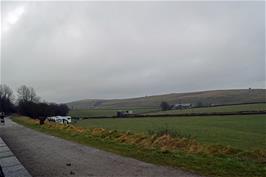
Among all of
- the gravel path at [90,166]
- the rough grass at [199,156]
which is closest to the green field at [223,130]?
the rough grass at [199,156]

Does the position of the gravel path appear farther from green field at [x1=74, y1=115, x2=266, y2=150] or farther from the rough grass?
green field at [x1=74, y1=115, x2=266, y2=150]

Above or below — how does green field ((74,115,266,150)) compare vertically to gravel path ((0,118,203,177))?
below

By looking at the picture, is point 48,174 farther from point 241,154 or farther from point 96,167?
point 241,154

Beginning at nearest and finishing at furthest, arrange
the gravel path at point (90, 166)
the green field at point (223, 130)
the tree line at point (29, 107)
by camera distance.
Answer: the gravel path at point (90, 166)
the green field at point (223, 130)
the tree line at point (29, 107)

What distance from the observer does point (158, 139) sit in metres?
17.0

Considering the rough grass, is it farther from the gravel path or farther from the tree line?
the tree line

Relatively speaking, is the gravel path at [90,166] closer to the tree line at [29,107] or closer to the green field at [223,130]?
the green field at [223,130]

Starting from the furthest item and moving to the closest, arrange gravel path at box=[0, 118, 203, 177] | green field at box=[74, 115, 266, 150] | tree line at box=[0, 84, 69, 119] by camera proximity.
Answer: tree line at box=[0, 84, 69, 119]
green field at box=[74, 115, 266, 150]
gravel path at box=[0, 118, 203, 177]

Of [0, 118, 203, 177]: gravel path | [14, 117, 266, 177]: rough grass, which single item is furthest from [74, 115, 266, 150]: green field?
[0, 118, 203, 177]: gravel path

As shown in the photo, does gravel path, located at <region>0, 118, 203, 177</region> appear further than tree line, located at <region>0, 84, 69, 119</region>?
No

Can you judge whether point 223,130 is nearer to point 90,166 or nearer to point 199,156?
point 199,156

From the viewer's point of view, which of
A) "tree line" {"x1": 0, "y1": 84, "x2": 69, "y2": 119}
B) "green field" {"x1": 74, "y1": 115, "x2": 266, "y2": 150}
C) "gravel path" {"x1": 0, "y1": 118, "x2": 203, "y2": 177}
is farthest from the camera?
"tree line" {"x1": 0, "y1": 84, "x2": 69, "y2": 119}

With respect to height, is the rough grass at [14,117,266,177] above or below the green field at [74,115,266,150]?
above

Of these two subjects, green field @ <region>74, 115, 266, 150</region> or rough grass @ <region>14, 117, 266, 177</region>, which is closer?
rough grass @ <region>14, 117, 266, 177</region>
